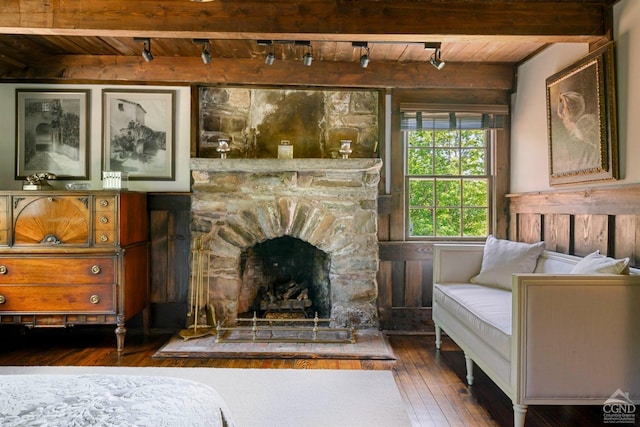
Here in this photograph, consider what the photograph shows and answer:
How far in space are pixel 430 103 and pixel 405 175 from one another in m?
0.75

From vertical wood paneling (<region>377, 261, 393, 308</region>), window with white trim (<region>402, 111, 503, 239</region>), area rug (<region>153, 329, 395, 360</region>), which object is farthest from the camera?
window with white trim (<region>402, 111, 503, 239</region>)

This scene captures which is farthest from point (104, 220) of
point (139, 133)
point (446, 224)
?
point (446, 224)

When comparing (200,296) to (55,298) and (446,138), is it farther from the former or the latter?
(446,138)

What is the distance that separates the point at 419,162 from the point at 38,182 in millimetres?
3590

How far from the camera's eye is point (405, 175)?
425 cm

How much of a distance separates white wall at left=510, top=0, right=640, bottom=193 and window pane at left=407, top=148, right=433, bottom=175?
834 millimetres

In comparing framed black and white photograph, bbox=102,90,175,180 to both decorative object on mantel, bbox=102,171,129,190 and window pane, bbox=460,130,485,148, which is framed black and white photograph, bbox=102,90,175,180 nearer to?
decorative object on mantel, bbox=102,171,129,190

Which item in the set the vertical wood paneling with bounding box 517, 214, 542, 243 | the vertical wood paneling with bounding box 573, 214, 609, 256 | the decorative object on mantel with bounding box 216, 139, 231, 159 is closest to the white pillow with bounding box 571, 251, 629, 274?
the vertical wood paneling with bounding box 573, 214, 609, 256

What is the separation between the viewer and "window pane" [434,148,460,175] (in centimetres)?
430

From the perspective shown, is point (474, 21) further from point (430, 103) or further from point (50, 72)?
point (50, 72)

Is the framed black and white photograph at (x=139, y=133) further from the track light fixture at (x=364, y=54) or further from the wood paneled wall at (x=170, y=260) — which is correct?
the track light fixture at (x=364, y=54)

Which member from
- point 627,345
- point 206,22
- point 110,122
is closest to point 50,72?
point 110,122

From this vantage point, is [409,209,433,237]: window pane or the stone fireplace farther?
[409,209,433,237]: window pane

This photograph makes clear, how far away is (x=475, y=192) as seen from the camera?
4.30 m
